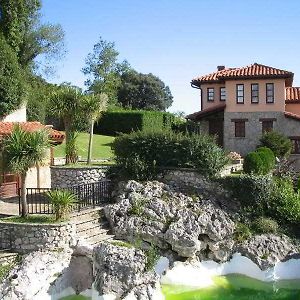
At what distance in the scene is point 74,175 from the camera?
90.2 ft

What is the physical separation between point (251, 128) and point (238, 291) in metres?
20.0

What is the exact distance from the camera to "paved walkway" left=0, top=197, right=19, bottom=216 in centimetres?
2211

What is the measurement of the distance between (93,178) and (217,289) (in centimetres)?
984

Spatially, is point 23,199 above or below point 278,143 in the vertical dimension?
below

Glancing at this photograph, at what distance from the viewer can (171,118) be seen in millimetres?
54406

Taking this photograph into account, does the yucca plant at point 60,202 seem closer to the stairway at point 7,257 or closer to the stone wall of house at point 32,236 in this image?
the stone wall of house at point 32,236

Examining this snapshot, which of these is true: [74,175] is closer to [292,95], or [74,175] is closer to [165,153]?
[165,153]

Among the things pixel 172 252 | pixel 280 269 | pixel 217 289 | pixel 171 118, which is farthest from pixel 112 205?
pixel 171 118

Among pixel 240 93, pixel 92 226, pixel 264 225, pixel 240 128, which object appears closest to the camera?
pixel 92 226

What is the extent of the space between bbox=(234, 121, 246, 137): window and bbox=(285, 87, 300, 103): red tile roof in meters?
4.48

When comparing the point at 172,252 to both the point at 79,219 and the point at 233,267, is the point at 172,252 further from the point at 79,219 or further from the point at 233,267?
the point at 79,219

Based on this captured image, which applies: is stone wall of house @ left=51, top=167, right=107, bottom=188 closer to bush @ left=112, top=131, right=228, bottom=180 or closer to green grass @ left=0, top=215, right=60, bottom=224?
bush @ left=112, top=131, right=228, bottom=180

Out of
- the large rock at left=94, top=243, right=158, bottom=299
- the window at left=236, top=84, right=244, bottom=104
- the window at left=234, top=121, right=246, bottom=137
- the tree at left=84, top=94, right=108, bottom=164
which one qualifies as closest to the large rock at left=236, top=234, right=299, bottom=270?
the large rock at left=94, top=243, right=158, bottom=299

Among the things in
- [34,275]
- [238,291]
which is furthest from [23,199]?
[238,291]
